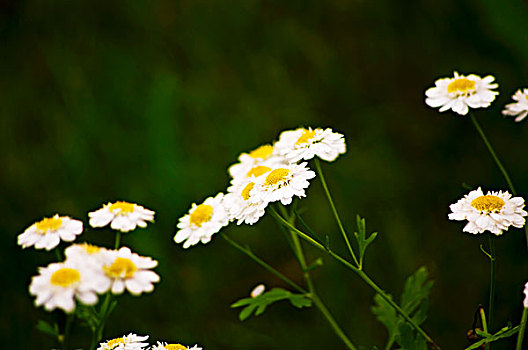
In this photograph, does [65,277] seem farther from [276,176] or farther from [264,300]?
[264,300]

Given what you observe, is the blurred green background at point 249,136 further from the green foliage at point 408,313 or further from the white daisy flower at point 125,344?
the white daisy flower at point 125,344

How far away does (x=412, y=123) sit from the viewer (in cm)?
222

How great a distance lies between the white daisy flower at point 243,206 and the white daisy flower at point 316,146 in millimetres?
99

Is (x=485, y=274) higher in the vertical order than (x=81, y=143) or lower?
lower

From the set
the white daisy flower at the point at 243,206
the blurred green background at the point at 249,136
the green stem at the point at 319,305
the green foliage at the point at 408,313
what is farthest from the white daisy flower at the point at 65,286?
the blurred green background at the point at 249,136

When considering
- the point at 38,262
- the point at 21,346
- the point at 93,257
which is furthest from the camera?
the point at 38,262

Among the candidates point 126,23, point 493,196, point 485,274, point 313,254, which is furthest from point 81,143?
point 493,196

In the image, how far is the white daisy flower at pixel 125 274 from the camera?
73 centimetres

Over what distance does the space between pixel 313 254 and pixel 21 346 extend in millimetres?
917

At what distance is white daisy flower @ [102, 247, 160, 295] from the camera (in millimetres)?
727

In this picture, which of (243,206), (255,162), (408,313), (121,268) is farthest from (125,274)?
(408,313)

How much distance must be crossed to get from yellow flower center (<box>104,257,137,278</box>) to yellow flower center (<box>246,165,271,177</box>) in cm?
36

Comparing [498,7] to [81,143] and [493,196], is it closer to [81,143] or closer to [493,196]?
[493,196]

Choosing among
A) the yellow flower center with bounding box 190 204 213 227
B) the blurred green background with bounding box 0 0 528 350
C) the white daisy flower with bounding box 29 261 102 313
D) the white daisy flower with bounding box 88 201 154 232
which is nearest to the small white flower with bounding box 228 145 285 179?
the yellow flower center with bounding box 190 204 213 227
